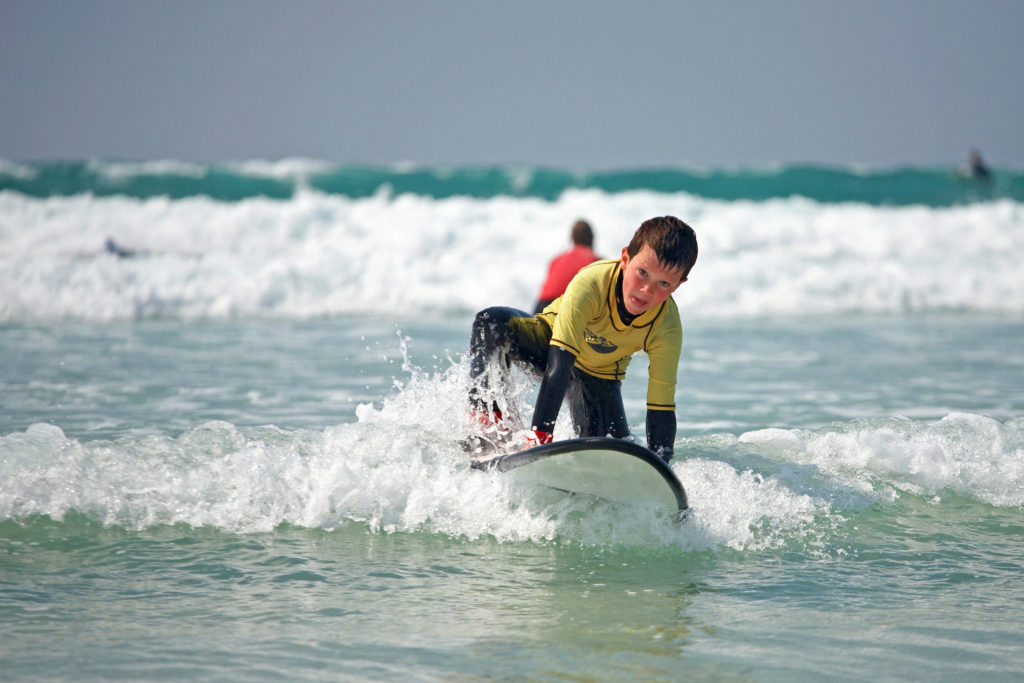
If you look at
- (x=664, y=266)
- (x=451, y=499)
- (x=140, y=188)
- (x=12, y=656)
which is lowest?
(x=12, y=656)

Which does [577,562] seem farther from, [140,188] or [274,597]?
[140,188]

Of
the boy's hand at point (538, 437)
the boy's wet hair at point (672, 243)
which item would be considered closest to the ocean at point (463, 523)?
the boy's hand at point (538, 437)

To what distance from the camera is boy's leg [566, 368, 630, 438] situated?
483 cm

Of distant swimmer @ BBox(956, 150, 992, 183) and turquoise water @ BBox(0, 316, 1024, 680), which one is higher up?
distant swimmer @ BBox(956, 150, 992, 183)

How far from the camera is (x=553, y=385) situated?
4.29 m

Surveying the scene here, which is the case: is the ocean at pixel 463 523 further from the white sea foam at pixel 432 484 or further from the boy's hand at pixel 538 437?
the boy's hand at pixel 538 437

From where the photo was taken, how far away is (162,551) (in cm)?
408

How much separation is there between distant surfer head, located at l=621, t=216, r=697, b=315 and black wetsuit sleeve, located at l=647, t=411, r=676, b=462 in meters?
0.51

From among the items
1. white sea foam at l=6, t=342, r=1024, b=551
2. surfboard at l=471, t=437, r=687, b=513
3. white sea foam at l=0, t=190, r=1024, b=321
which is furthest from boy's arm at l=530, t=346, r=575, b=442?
white sea foam at l=0, t=190, r=1024, b=321

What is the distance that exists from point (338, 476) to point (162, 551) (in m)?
0.84

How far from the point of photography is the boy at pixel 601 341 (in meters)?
4.17

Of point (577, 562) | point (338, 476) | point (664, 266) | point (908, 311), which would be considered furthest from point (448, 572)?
point (908, 311)

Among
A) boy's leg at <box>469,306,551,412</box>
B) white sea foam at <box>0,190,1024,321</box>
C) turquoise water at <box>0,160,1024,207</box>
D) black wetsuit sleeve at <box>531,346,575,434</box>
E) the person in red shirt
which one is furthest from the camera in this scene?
turquoise water at <box>0,160,1024,207</box>

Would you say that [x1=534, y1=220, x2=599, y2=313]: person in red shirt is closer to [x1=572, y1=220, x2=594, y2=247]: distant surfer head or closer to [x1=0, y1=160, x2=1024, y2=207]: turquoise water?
[x1=572, y1=220, x2=594, y2=247]: distant surfer head
